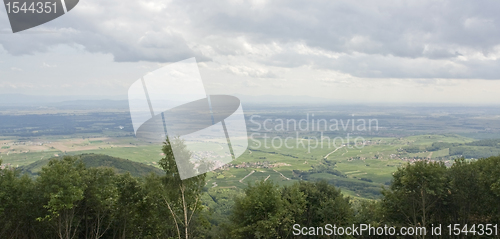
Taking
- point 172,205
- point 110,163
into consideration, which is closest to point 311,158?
point 110,163

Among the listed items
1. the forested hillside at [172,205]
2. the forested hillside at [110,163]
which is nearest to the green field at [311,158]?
the forested hillside at [110,163]

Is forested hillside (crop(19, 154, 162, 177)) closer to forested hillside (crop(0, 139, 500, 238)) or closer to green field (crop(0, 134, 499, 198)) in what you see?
green field (crop(0, 134, 499, 198))

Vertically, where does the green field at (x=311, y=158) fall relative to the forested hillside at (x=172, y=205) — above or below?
below

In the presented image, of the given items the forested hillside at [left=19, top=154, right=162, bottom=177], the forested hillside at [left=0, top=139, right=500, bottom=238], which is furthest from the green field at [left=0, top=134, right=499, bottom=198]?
the forested hillside at [left=0, top=139, right=500, bottom=238]

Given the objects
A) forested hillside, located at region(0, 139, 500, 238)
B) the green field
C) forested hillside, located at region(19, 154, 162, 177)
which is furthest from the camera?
the green field

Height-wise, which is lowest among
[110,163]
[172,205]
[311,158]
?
[311,158]

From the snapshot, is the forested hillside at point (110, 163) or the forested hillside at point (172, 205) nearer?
the forested hillside at point (172, 205)

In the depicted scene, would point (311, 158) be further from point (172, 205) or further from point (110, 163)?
point (172, 205)

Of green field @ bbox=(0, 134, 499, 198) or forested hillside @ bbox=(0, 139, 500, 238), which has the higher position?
forested hillside @ bbox=(0, 139, 500, 238)

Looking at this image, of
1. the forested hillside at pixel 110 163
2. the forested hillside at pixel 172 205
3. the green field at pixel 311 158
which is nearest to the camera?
the forested hillside at pixel 172 205

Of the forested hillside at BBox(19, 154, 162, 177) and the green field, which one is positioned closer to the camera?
the forested hillside at BBox(19, 154, 162, 177)

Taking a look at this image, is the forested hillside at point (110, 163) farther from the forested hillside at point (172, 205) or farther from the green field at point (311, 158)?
the forested hillside at point (172, 205)

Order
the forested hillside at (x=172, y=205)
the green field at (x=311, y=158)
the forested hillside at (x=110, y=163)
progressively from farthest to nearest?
the green field at (x=311, y=158) → the forested hillside at (x=110, y=163) → the forested hillside at (x=172, y=205)
